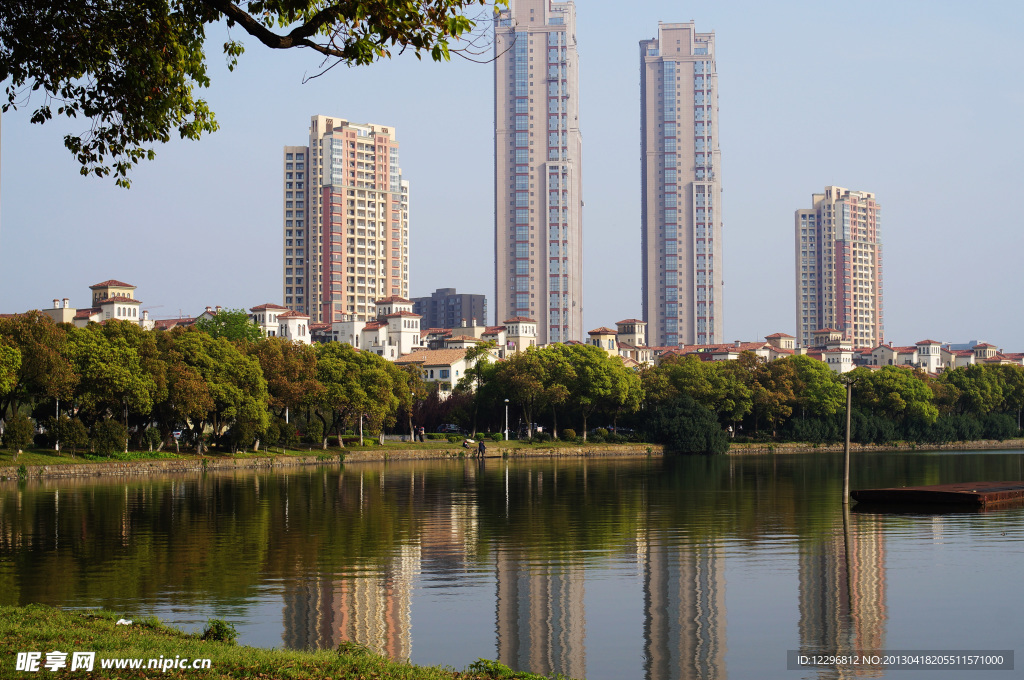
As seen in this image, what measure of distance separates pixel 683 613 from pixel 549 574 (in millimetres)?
4250

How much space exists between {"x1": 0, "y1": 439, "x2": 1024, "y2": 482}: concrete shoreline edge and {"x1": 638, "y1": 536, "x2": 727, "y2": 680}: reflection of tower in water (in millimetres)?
38794

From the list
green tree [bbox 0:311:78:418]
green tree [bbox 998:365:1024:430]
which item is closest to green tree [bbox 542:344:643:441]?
green tree [bbox 0:311:78:418]

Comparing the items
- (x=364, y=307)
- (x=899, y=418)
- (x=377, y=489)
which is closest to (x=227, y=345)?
(x=377, y=489)

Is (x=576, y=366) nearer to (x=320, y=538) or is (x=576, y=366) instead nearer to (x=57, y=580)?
(x=320, y=538)

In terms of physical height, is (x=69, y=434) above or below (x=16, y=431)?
below

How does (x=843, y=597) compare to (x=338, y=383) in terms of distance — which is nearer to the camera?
(x=843, y=597)

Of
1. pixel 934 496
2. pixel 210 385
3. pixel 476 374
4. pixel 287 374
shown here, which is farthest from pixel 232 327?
pixel 934 496

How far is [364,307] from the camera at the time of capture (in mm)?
192750

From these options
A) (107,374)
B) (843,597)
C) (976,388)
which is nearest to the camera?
(843,597)

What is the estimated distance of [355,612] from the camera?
17.7 meters

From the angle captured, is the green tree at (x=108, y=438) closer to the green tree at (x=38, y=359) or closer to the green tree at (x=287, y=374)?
the green tree at (x=38, y=359)

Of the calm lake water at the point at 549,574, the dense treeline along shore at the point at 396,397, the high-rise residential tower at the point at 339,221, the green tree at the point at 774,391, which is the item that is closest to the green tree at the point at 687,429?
the dense treeline along shore at the point at 396,397

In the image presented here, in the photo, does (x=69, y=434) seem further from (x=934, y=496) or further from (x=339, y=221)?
(x=339, y=221)

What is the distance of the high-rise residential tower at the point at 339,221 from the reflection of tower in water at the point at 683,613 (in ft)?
545
